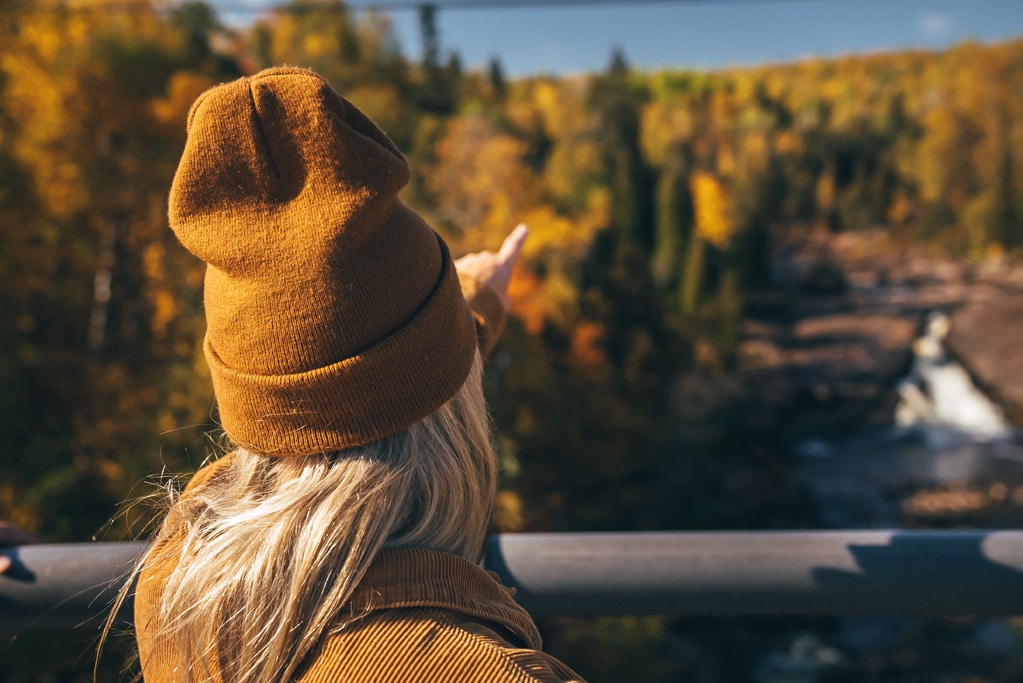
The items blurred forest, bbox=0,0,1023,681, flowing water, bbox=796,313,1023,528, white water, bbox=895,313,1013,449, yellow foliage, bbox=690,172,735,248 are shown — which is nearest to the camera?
blurred forest, bbox=0,0,1023,681

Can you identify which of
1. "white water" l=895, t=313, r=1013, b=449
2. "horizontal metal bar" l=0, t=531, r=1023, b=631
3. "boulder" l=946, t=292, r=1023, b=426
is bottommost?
"white water" l=895, t=313, r=1013, b=449

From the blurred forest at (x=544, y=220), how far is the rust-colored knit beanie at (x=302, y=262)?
67 centimetres

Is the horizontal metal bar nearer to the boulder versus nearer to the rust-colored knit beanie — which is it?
the rust-colored knit beanie

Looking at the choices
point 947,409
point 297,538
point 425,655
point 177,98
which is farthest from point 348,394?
point 947,409

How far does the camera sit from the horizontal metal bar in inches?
40.8

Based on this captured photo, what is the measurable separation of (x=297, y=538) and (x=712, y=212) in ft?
122

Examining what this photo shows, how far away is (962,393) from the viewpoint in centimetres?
3338

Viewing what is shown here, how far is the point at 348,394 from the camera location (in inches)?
31.7

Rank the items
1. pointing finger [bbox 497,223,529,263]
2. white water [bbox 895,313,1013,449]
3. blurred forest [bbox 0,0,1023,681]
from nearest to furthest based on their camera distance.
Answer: pointing finger [bbox 497,223,529,263]
blurred forest [bbox 0,0,1023,681]
white water [bbox 895,313,1013,449]

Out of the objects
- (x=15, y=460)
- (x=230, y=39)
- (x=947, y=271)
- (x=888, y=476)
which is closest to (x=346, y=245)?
(x=15, y=460)

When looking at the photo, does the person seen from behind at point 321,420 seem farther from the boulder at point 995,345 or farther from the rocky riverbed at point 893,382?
the boulder at point 995,345

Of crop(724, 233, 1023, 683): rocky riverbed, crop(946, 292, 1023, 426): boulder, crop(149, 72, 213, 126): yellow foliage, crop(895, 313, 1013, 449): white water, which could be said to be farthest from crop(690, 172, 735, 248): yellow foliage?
crop(149, 72, 213, 126): yellow foliage

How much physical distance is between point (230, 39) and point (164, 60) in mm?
7945

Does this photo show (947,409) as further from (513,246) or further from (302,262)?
(302,262)
